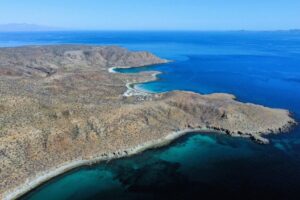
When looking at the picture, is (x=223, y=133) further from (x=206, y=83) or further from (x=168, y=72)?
(x=168, y=72)

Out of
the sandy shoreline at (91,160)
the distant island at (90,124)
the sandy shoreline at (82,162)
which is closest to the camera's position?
the sandy shoreline at (82,162)

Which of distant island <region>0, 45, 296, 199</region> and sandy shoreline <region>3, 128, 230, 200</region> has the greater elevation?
distant island <region>0, 45, 296, 199</region>

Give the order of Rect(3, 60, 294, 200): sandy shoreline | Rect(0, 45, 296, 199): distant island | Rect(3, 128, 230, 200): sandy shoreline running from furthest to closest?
1. Rect(0, 45, 296, 199): distant island
2. Rect(3, 60, 294, 200): sandy shoreline
3. Rect(3, 128, 230, 200): sandy shoreline

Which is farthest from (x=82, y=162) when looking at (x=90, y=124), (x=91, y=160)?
(x=90, y=124)

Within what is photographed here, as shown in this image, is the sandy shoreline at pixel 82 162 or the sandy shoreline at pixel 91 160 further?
the sandy shoreline at pixel 91 160

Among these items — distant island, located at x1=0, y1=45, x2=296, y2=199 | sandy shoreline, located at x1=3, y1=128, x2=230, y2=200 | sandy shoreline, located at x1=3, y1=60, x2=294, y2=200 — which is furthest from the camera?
distant island, located at x1=0, y1=45, x2=296, y2=199

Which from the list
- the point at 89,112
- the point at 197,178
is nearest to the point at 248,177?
the point at 197,178

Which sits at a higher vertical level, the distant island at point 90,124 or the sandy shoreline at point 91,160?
the distant island at point 90,124

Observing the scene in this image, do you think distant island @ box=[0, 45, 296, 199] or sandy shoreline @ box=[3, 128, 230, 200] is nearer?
sandy shoreline @ box=[3, 128, 230, 200]
